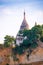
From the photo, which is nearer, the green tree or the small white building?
the green tree

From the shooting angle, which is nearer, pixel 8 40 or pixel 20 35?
pixel 8 40

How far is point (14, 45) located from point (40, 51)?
2.17ft

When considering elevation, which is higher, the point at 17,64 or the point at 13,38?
the point at 13,38

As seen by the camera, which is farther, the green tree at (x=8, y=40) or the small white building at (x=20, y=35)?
the small white building at (x=20, y=35)

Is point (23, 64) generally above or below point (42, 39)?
below

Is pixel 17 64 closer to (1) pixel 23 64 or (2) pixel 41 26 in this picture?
(1) pixel 23 64

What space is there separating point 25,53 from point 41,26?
0.68 meters

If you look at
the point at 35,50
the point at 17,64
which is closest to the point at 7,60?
the point at 17,64

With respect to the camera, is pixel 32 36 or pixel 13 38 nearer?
pixel 32 36

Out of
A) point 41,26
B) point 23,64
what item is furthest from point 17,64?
point 41,26

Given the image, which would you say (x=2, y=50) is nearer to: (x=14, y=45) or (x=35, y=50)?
(x=14, y=45)

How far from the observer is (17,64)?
240 inches

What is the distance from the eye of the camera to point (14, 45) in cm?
633

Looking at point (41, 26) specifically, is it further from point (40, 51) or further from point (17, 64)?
point (17, 64)
